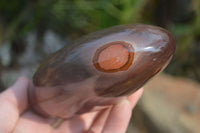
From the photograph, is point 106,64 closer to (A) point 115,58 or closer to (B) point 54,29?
(A) point 115,58

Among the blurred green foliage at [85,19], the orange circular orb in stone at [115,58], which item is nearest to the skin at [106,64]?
the orange circular orb in stone at [115,58]

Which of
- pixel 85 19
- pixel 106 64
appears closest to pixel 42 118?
pixel 106 64

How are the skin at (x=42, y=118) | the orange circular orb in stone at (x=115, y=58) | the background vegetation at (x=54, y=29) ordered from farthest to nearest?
the background vegetation at (x=54, y=29)
the skin at (x=42, y=118)
the orange circular orb in stone at (x=115, y=58)

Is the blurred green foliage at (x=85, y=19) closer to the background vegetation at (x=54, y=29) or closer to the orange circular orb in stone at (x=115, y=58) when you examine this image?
the background vegetation at (x=54, y=29)

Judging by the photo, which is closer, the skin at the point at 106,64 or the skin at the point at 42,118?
the skin at the point at 106,64

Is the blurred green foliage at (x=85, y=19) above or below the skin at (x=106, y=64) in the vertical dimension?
below

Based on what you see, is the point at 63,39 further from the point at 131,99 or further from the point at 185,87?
the point at 131,99
